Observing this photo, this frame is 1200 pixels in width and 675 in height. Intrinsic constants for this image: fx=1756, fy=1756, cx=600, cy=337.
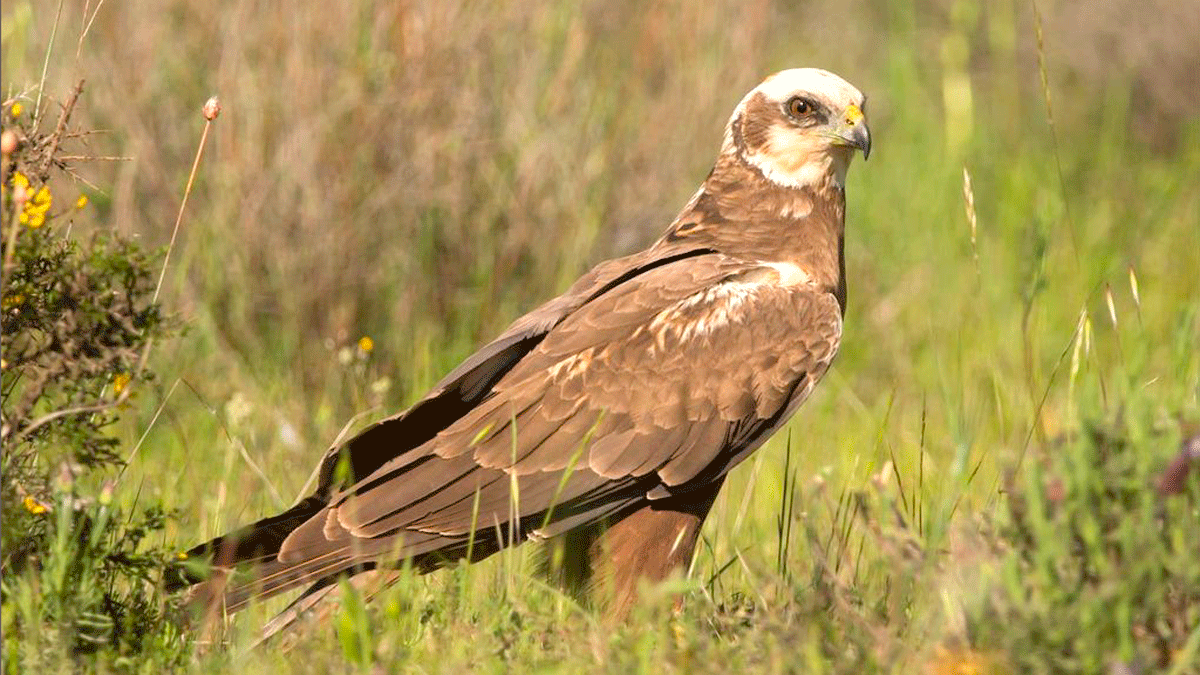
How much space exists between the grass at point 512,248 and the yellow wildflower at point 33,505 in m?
0.37

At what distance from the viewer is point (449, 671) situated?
10.6ft

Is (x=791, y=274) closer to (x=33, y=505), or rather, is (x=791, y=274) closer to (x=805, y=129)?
(x=805, y=129)

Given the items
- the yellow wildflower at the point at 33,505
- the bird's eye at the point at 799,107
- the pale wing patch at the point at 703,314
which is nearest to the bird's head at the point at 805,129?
the bird's eye at the point at 799,107

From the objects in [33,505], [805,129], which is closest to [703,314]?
[805,129]

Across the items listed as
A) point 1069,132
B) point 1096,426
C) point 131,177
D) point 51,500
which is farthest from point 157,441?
point 1069,132


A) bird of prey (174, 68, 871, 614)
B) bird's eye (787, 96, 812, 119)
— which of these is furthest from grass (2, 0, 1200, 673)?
bird's eye (787, 96, 812, 119)

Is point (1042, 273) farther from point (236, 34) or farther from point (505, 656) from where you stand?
point (236, 34)

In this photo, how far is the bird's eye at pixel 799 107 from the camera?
4.88 metres

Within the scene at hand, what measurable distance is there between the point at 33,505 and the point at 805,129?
2374 millimetres

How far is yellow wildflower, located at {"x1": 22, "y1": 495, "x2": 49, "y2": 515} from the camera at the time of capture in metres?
3.46

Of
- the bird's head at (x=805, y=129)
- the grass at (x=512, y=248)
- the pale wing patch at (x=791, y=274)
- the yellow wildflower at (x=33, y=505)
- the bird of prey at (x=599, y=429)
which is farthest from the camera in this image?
the bird's head at (x=805, y=129)

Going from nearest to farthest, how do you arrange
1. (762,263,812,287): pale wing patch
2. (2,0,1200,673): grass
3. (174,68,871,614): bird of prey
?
(174,68,871,614): bird of prey → (2,0,1200,673): grass → (762,263,812,287): pale wing patch

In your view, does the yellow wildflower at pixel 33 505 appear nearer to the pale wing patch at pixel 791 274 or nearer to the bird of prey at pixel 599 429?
the bird of prey at pixel 599 429

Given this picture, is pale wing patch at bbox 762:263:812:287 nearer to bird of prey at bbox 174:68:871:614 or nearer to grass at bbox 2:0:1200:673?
bird of prey at bbox 174:68:871:614
